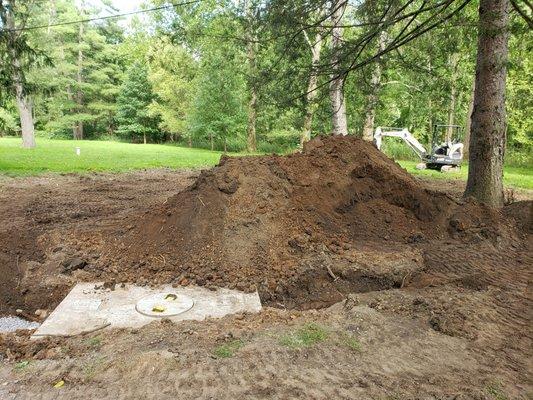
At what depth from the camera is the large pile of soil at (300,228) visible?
511 centimetres

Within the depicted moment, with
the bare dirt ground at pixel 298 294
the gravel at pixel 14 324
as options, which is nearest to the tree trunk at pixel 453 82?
the bare dirt ground at pixel 298 294

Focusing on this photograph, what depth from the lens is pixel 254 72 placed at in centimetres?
1018

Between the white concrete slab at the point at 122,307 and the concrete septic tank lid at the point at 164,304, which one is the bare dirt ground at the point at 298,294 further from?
the concrete septic tank lid at the point at 164,304

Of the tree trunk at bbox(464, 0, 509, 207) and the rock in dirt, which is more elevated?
the tree trunk at bbox(464, 0, 509, 207)

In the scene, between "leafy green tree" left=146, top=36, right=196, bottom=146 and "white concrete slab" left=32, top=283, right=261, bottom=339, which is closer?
"white concrete slab" left=32, top=283, right=261, bottom=339

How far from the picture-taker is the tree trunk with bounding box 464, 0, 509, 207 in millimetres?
6797

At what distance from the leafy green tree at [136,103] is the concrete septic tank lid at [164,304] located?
3430 cm

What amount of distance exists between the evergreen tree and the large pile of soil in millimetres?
32461

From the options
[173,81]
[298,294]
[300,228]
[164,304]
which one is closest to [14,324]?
[164,304]

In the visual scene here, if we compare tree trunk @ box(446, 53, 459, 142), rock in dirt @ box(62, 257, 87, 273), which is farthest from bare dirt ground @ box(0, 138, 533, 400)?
tree trunk @ box(446, 53, 459, 142)

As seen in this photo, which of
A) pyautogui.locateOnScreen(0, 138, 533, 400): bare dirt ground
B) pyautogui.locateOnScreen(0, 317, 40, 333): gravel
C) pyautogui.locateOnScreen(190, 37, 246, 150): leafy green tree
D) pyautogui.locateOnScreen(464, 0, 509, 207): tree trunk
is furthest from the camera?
pyautogui.locateOnScreen(190, 37, 246, 150): leafy green tree

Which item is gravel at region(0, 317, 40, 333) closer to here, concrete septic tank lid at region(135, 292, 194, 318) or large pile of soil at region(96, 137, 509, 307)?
large pile of soil at region(96, 137, 509, 307)

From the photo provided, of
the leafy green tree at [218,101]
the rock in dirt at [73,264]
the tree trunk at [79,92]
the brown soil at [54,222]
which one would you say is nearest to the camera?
the brown soil at [54,222]

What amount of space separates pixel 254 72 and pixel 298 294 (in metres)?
6.78
